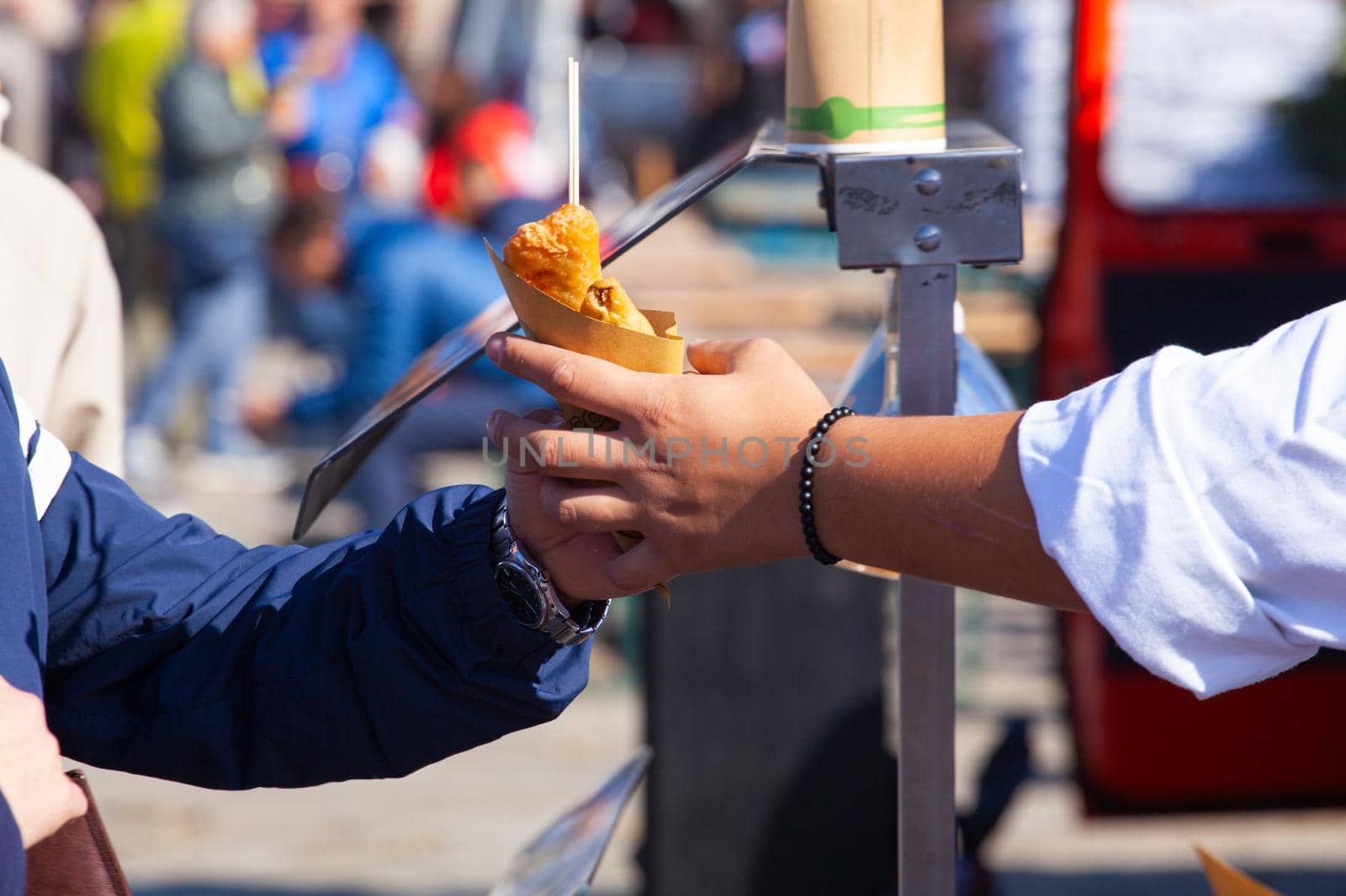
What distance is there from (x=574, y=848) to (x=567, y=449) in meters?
0.54

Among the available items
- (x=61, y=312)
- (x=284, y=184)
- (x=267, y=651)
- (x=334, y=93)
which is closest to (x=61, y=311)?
(x=61, y=312)

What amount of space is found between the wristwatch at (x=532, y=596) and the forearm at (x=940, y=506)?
0.86 ft

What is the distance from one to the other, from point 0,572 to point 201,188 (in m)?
5.76

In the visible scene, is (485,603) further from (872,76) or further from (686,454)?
(872,76)

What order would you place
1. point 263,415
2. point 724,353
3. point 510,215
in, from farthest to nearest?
point 263,415 → point 510,215 → point 724,353

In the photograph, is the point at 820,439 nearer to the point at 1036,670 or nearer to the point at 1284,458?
the point at 1284,458

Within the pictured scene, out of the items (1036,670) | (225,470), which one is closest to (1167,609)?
(1036,670)

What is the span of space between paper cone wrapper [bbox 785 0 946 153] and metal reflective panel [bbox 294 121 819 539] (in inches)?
1.7

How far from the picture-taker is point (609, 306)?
1.16 m

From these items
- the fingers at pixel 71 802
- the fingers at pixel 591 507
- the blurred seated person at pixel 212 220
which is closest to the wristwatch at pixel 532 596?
the fingers at pixel 591 507

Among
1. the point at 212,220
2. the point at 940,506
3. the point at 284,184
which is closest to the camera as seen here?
the point at 940,506

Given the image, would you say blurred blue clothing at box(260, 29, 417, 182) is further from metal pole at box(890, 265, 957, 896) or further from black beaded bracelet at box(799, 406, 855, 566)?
black beaded bracelet at box(799, 406, 855, 566)

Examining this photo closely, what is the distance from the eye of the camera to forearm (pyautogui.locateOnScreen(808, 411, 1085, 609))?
1046mm

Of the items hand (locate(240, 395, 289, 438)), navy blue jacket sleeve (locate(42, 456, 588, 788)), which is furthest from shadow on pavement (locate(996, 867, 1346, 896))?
hand (locate(240, 395, 289, 438))
